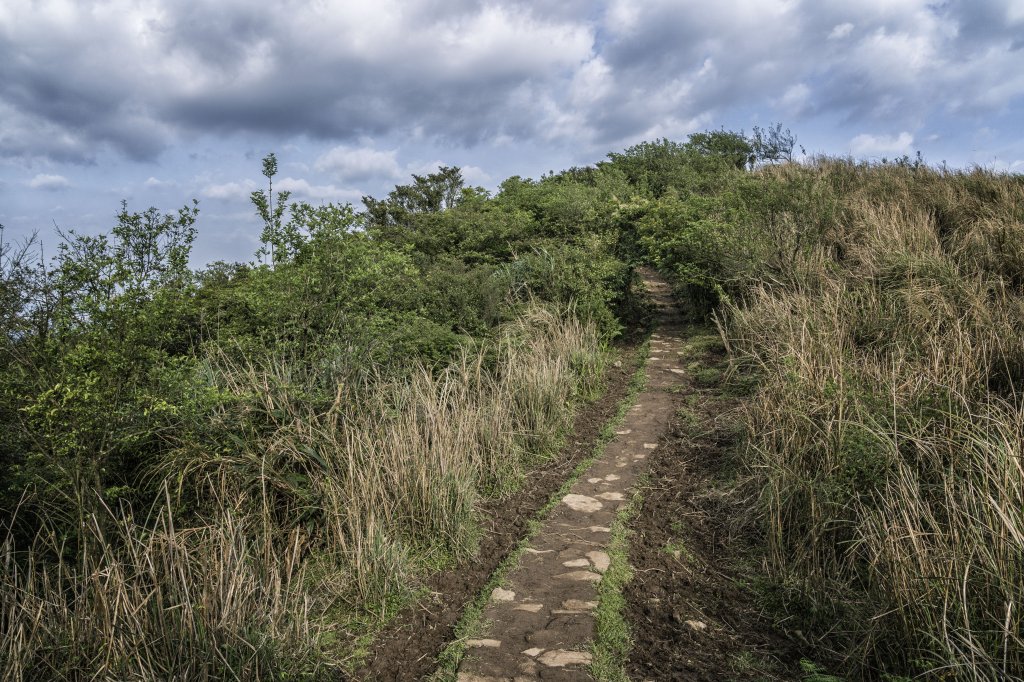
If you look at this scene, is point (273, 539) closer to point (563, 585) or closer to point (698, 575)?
point (563, 585)

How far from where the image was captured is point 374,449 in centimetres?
502

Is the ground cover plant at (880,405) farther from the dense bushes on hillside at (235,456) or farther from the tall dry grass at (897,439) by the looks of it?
the dense bushes on hillside at (235,456)

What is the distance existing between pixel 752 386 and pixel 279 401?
190 inches

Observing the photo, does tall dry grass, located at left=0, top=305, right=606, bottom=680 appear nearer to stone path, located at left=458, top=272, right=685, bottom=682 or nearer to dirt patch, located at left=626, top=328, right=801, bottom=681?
stone path, located at left=458, top=272, right=685, bottom=682

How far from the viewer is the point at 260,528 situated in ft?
15.5

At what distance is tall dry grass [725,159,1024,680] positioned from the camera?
3.29 meters

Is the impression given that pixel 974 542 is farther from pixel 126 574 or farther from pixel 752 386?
pixel 126 574

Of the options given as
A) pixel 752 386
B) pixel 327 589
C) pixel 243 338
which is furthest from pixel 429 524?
pixel 752 386

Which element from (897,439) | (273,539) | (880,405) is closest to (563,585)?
(273,539)

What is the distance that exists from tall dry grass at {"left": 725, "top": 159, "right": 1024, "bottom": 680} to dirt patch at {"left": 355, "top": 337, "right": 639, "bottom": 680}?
1.77m

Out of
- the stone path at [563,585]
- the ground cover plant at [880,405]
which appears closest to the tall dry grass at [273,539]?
the stone path at [563,585]

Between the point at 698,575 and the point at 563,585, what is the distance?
92cm

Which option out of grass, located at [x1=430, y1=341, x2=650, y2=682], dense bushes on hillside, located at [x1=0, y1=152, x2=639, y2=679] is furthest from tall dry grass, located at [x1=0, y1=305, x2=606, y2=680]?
grass, located at [x1=430, y1=341, x2=650, y2=682]

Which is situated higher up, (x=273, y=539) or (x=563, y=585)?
(x=273, y=539)
